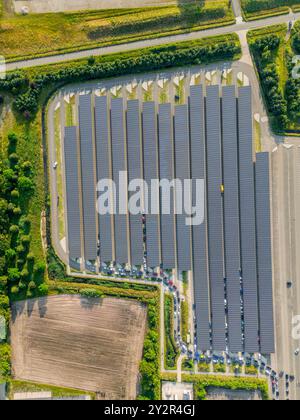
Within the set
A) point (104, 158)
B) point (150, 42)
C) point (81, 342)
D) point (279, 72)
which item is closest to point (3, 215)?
point (104, 158)

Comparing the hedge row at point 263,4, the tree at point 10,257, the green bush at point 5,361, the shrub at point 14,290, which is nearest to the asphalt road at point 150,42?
the hedge row at point 263,4

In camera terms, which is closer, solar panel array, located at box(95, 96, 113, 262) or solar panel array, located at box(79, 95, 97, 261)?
solar panel array, located at box(95, 96, 113, 262)

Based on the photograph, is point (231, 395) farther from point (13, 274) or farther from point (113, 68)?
point (113, 68)

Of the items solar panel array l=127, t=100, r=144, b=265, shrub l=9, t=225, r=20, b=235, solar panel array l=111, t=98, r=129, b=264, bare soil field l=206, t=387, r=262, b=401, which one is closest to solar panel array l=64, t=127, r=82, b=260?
solar panel array l=111, t=98, r=129, b=264

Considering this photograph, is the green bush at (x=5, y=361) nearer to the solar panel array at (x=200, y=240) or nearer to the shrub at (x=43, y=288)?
the shrub at (x=43, y=288)

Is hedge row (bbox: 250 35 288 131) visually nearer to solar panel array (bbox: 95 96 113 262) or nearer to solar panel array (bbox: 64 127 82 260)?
solar panel array (bbox: 95 96 113 262)
